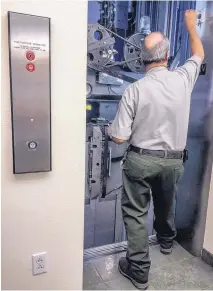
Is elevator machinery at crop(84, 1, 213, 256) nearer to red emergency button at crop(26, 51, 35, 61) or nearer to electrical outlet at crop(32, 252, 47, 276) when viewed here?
electrical outlet at crop(32, 252, 47, 276)

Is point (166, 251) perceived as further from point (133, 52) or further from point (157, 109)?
point (133, 52)

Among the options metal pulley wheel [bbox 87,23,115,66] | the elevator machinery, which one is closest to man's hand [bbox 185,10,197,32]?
the elevator machinery

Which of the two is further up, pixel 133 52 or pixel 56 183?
pixel 133 52

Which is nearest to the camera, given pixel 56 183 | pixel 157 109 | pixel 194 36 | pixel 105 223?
pixel 56 183

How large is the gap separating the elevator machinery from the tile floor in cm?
11

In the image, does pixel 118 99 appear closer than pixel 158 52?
No

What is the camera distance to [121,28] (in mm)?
1897

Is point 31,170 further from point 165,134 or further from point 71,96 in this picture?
point 165,134

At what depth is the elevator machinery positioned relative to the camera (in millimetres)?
1653

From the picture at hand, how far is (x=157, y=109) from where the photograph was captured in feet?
4.40

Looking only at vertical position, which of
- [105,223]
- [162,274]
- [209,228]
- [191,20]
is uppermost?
[191,20]

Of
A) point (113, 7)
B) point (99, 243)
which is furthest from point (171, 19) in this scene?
point (99, 243)

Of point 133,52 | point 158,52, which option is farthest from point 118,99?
point 158,52

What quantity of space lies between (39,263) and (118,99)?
1223 millimetres
